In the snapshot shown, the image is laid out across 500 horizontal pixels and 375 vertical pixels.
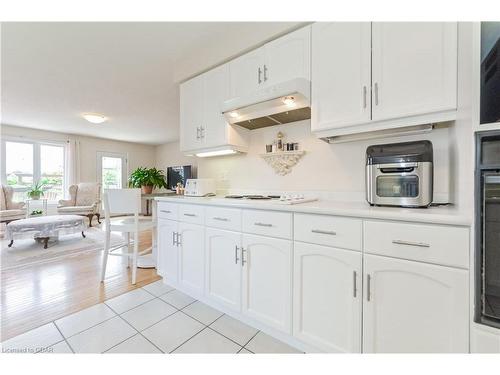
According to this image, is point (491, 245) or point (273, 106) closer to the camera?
point (491, 245)

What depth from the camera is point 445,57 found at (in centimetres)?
115

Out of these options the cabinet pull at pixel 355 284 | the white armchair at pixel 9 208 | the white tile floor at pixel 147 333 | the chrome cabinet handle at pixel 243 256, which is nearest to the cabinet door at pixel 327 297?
the cabinet pull at pixel 355 284

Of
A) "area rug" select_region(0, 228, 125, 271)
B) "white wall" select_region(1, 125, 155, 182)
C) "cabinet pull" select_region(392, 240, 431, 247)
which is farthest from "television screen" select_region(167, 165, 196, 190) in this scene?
"cabinet pull" select_region(392, 240, 431, 247)

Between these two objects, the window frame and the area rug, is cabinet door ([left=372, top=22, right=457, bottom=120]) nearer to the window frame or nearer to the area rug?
the area rug

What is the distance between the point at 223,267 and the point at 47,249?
338 cm

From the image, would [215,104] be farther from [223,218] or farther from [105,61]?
[105,61]

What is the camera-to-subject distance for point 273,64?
178 centimetres

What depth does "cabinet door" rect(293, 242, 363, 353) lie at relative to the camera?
1159mm

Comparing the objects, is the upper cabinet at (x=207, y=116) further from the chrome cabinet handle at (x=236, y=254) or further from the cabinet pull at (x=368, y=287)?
the cabinet pull at (x=368, y=287)

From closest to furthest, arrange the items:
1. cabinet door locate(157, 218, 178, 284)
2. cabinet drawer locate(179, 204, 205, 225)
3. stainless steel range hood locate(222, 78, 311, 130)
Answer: stainless steel range hood locate(222, 78, 311, 130) < cabinet drawer locate(179, 204, 205, 225) < cabinet door locate(157, 218, 178, 284)

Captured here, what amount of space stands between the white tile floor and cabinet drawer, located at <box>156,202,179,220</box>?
752mm

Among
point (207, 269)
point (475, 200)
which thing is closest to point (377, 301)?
point (475, 200)

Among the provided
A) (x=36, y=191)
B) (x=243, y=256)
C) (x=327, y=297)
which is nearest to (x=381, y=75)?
(x=327, y=297)

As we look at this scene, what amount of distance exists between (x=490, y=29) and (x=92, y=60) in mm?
3158
